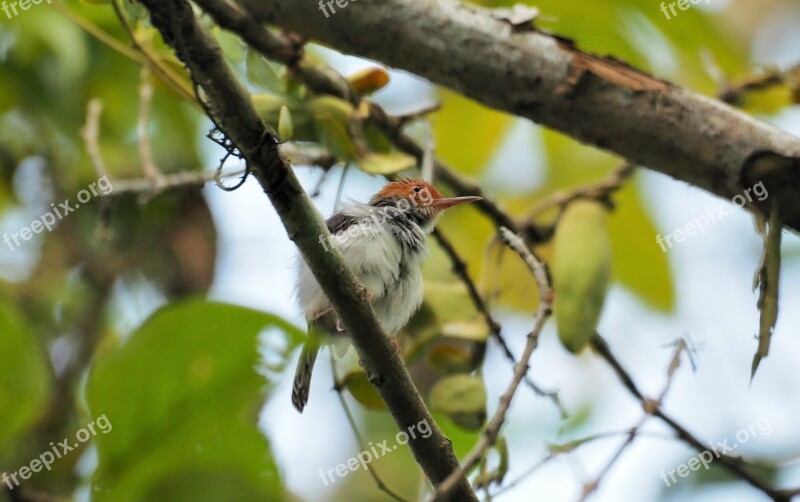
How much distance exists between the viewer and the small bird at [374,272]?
3686mm

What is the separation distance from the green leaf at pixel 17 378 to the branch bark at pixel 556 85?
1.61 m

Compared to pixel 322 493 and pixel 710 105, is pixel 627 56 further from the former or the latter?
pixel 322 493

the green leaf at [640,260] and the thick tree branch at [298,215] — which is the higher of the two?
the thick tree branch at [298,215]

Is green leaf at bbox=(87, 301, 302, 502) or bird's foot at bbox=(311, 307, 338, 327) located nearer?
green leaf at bbox=(87, 301, 302, 502)

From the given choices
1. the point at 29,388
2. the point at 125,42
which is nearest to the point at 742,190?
the point at 29,388

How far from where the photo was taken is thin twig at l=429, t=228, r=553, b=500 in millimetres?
2195

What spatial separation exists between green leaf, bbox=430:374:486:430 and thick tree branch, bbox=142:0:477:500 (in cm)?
54

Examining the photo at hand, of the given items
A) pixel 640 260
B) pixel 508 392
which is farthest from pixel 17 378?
pixel 640 260

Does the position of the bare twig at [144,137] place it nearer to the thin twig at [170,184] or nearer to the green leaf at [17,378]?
the thin twig at [170,184]

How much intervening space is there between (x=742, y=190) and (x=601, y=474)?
3.64 feet

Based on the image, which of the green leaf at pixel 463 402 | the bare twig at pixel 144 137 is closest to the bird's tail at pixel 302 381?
the green leaf at pixel 463 402

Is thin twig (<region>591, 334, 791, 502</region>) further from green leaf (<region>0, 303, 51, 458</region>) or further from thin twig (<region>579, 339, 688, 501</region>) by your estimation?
green leaf (<region>0, 303, 51, 458</region>)
